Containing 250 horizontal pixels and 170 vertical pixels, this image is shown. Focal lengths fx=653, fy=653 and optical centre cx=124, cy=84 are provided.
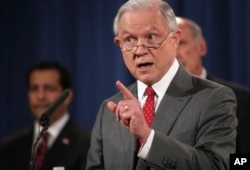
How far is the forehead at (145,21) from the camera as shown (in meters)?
2.21

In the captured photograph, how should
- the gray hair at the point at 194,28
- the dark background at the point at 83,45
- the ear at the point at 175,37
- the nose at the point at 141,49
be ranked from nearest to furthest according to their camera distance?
1. the nose at the point at 141,49
2. the ear at the point at 175,37
3. the gray hair at the point at 194,28
4. the dark background at the point at 83,45

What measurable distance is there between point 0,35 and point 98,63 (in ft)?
2.33

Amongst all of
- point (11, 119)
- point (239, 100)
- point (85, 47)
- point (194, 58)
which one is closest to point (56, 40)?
point (85, 47)

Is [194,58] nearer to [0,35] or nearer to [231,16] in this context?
[231,16]

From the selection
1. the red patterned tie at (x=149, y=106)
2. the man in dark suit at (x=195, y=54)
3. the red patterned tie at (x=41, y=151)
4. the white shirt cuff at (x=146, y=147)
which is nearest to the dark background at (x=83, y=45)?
the man in dark suit at (x=195, y=54)

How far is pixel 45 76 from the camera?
3.75 metres

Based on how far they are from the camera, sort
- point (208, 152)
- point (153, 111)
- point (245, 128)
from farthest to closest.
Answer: point (245, 128)
point (153, 111)
point (208, 152)

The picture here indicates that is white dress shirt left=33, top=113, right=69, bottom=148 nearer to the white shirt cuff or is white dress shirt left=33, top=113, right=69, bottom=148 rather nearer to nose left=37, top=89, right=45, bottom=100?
nose left=37, top=89, right=45, bottom=100

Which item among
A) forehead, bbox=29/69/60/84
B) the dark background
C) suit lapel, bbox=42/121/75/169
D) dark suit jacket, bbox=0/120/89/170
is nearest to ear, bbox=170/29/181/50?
dark suit jacket, bbox=0/120/89/170

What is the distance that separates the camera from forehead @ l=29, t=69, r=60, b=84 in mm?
3736

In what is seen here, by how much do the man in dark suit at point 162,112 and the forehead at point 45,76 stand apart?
139cm

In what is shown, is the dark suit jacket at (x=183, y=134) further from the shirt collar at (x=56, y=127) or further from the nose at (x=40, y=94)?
the nose at (x=40, y=94)

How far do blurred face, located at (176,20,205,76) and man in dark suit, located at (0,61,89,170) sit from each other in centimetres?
67

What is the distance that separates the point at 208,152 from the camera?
6.77ft
